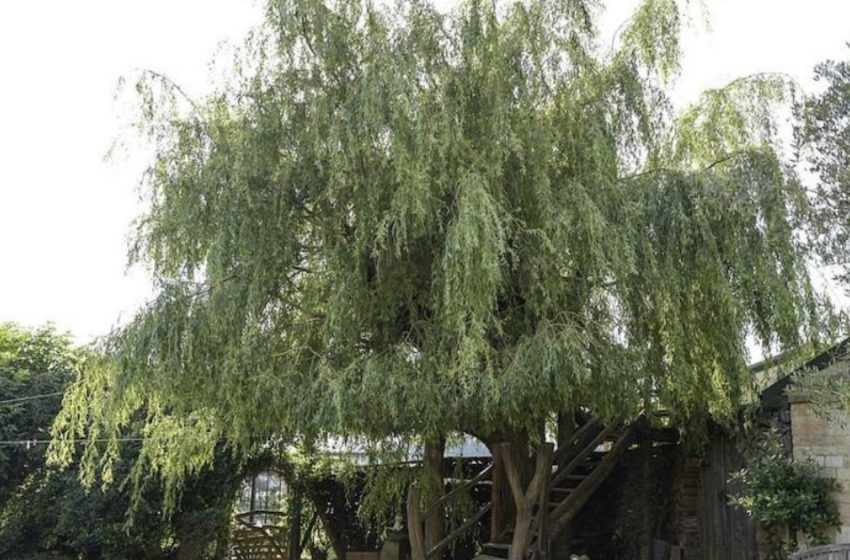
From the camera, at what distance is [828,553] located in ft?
18.4

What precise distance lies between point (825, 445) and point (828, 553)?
1.63m

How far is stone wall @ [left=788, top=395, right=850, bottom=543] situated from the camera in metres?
6.81

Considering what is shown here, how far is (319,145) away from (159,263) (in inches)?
78.1

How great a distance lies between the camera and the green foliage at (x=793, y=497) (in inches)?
266

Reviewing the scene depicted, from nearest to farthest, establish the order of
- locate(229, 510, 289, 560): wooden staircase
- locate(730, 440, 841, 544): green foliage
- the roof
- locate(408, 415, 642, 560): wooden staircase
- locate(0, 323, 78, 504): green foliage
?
locate(730, 440, 841, 544): green foliage → the roof → locate(408, 415, 642, 560): wooden staircase → locate(0, 323, 78, 504): green foliage → locate(229, 510, 289, 560): wooden staircase

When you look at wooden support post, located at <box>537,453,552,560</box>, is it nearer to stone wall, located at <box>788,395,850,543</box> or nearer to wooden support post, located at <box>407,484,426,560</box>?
wooden support post, located at <box>407,484,426,560</box>

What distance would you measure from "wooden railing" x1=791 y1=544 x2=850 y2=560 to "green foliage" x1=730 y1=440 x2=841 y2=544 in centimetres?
110

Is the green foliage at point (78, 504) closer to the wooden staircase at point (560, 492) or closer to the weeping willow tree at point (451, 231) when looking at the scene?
the wooden staircase at point (560, 492)

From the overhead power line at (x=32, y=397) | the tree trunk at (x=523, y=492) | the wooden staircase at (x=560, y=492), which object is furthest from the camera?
the overhead power line at (x=32, y=397)

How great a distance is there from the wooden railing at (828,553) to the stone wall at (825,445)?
4.32ft

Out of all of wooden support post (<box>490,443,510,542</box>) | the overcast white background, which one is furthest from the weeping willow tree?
wooden support post (<box>490,443,510,542</box>)

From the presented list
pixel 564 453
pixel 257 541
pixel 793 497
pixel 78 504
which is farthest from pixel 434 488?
pixel 257 541

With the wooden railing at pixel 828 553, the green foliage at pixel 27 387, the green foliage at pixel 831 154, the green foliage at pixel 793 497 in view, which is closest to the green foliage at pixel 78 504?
the green foliage at pixel 27 387

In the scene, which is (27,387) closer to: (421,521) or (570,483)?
(421,521)
